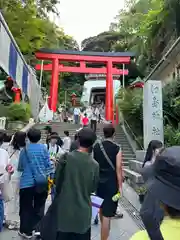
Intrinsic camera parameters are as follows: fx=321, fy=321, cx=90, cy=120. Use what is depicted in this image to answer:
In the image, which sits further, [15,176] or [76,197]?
[15,176]

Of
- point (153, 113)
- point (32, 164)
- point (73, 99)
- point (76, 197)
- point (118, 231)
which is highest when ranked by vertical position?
point (73, 99)

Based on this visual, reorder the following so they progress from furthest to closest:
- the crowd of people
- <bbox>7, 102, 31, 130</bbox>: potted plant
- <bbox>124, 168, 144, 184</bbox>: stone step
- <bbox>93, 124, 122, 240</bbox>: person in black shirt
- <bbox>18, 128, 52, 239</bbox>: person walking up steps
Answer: <bbox>7, 102, 31, 130</bbox>: potted plant, <bbox>124, 168, 144, 184</bbox>: stone step, <bbox>18, 128, 52, 239</bbox>: person walking up steps, <bbox>93, 124, 122, 240</bbox>: person in black shirt, the crowd of people

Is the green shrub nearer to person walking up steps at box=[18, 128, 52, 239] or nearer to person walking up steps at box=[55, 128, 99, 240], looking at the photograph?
person walking up steps at box=[18, 128, 52, 239]

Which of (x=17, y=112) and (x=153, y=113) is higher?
(x=17, y=112)

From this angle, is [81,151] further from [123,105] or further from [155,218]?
[123,105]

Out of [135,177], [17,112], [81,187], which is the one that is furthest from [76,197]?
[17,112]

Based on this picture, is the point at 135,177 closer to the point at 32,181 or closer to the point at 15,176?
the point at 15,176

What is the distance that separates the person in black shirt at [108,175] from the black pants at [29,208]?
0.93 meters

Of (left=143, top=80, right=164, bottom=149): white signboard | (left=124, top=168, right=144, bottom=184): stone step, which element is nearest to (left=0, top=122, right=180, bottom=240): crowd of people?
(left=124, top=168, right=144, bottom=184): stone step

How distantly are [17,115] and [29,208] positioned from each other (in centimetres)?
1369

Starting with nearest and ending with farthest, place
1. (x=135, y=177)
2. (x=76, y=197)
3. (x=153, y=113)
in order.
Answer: (x=76, y=197) < (x=135, y=177) < (x=153, y=113)

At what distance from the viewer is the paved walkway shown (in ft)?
16.2

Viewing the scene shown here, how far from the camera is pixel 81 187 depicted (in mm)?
3201

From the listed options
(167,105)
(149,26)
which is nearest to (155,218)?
(167,105)
